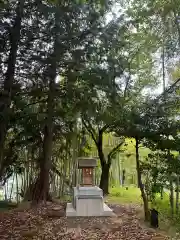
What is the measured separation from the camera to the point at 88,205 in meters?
6.52

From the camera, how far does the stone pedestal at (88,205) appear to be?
6402mm

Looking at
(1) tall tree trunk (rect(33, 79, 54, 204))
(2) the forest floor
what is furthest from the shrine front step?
(1) tall tree trunk (rect(33, 79, 54, 204))

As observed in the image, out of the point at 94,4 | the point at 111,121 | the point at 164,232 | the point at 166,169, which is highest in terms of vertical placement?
the point at 94,4

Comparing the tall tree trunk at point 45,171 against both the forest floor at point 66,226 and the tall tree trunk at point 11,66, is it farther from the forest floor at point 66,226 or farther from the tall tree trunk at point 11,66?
the tall tree trunk at point 11,66

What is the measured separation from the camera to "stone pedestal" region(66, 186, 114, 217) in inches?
252

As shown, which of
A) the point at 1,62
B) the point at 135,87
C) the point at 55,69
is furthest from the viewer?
the point at 135,87

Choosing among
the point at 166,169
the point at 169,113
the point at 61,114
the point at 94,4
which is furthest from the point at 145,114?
the point at 94,4

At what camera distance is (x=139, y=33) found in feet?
27.5

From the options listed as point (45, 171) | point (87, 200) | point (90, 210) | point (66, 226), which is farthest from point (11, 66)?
point (90, 210)

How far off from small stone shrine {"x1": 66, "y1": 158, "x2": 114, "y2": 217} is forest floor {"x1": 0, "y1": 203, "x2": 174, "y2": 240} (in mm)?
238

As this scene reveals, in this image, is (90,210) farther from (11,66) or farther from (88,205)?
(11,66)

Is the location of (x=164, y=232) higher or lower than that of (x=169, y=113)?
lower

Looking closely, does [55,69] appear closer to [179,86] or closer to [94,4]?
[94,4]

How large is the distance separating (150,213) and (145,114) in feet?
6.54
